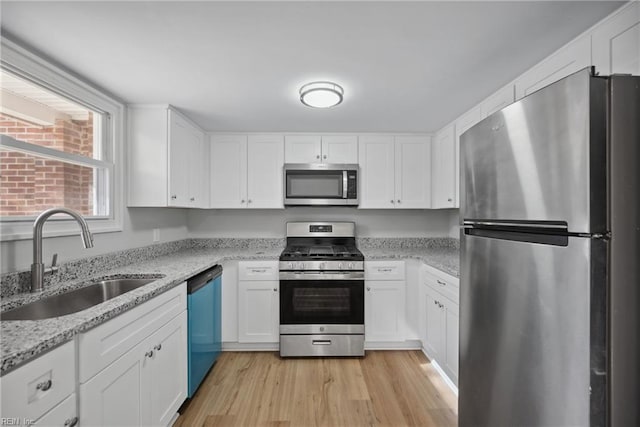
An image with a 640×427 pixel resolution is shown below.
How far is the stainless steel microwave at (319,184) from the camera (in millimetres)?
2967

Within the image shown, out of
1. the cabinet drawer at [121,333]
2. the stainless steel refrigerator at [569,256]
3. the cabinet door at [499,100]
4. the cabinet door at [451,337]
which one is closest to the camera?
the stainless steel refrigerator at [569,256]

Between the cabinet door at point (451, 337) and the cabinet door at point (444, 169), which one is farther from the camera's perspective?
the cabinet door at point (444, 169)

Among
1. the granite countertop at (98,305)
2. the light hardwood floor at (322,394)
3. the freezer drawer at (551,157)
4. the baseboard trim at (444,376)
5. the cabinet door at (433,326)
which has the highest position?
the freezer drawer at (551,157)

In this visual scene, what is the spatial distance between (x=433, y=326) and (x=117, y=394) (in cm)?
224

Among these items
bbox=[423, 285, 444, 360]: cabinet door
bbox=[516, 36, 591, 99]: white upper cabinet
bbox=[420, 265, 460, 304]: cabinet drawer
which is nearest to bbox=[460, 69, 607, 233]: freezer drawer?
bbox=[516, 36, 591, 99]: white upper cabinet

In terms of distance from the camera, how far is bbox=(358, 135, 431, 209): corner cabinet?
121 inches

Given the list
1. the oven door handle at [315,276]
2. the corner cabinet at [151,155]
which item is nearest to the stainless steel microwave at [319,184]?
the oven door handle at [315,276]

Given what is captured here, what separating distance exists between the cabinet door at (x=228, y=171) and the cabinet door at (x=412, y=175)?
1.68 meters

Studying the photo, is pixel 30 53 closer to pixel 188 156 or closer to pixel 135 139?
pixel 135 139

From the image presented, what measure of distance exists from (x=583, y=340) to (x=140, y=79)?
2.49 meters

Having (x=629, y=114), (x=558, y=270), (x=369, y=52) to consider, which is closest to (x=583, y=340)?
(x=558, y=270)

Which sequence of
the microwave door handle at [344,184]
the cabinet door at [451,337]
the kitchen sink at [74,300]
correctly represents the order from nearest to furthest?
the kitchen sink at [74,300]
the cabinet door at [451,337]
the microwave door handle at [344,184]

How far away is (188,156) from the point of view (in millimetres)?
2621

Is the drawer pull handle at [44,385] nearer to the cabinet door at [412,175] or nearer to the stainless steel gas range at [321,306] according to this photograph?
the stainless steel gas range at [321,306]
